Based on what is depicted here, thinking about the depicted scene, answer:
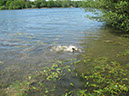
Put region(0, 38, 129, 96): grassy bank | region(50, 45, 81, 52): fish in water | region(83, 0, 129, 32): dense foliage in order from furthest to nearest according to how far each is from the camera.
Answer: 1. region(83, 0, 129, 32): dense foliage
2. region(50, 45, 81, 52): fish in water
3. region(0, 38, 129, 96): grassy bank


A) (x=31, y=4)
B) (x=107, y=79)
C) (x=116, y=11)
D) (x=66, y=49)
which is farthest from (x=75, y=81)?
(x=31, y=4)

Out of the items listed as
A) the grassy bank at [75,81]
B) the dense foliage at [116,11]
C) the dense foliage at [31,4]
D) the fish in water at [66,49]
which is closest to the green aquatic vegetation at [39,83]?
the grassy bank at [75,81]

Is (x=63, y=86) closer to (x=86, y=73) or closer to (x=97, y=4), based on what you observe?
(x=86, y=73)

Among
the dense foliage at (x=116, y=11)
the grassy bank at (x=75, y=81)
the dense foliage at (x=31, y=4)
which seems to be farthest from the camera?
the dense foliage at (x=31, y=4)

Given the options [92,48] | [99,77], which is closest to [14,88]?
[99,77]

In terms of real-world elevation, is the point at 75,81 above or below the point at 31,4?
below

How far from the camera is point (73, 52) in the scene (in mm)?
11297

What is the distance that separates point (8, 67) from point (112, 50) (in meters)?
9.33

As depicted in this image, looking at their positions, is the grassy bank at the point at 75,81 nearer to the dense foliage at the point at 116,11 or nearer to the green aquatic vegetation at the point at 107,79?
the green aquatic vegetation at the point at 107,79

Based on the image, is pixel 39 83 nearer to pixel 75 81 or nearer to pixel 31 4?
pixel 75 81

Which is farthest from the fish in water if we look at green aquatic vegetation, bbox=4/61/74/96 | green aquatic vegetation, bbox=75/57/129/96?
green aquatic vegetation, bbox=4/61/74/96

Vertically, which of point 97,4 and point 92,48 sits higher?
point 97,4

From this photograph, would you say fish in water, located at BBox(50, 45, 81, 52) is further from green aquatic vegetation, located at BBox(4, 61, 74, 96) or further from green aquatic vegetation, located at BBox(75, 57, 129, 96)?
green aquatic vegetation, located at BBox(4, 61, 74, 96)

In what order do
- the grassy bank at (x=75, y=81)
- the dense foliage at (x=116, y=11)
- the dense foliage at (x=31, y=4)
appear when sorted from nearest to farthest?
1. the grassy bank at (x=75, y=81)
2. the dense foliage at (x=116, y=11)
3. the dense foliage at (x=31, y=4)
